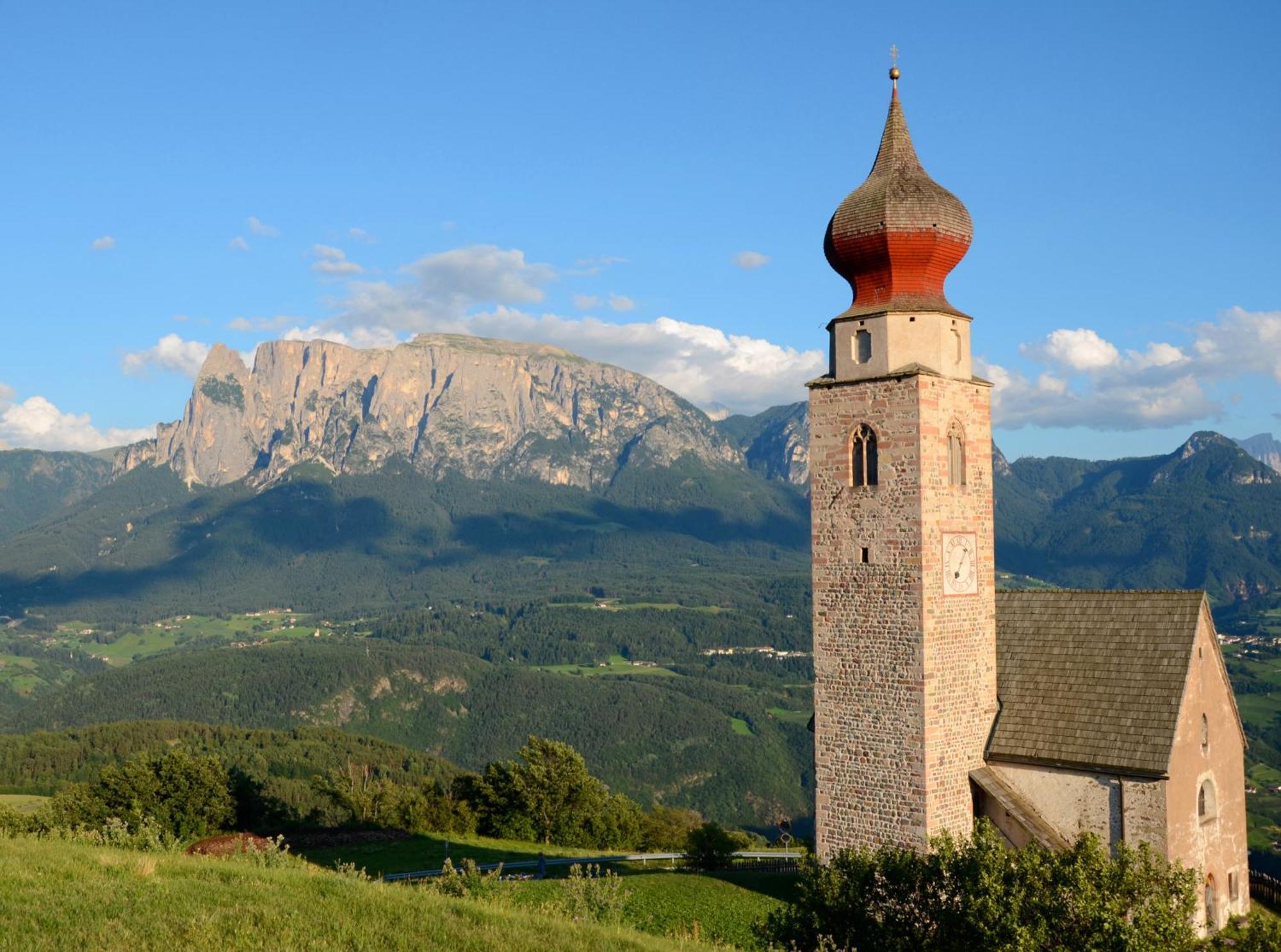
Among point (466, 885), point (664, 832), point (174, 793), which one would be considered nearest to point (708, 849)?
point (466, 885)

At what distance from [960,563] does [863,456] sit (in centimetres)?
398

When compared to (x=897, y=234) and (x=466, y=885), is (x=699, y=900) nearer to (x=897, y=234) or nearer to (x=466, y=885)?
(x=466, y=885)

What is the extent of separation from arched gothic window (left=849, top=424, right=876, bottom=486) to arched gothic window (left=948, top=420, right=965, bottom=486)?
2101 mm

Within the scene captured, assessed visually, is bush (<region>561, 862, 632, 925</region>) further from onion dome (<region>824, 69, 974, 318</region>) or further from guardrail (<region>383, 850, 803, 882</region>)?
guardrail (<region>383, 850, 803, 882</region>)

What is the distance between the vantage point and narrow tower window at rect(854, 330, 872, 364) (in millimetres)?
32812

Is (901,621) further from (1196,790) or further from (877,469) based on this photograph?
(1196,790)

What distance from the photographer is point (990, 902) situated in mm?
21781

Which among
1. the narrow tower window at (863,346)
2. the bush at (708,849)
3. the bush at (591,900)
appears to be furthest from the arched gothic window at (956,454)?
the bush at (708,849)

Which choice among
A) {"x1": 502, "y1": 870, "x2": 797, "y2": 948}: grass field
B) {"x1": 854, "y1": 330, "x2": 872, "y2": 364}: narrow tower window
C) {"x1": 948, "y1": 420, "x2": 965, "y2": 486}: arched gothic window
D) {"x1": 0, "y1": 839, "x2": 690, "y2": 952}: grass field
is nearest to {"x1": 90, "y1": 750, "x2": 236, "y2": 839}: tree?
{"x1": 502, "y1": 870, "x2": 797, "y2": 948}: grass field

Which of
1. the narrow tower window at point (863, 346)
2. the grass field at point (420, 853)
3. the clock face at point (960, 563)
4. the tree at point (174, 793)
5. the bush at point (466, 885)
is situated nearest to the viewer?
the bush at point (466, 885)

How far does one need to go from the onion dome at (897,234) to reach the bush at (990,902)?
49.3 feet

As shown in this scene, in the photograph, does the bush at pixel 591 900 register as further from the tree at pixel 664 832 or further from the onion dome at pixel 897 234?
the tree at pixel 664 832

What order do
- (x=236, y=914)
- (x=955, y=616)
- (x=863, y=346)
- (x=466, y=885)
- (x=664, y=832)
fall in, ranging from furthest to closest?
1. (x=664, y=832)
2. (x=863, y=346)
3. (x=955, y=616)
4. (x=466, y=885)
5. (x=236, y=914)

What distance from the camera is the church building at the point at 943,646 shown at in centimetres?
3081
